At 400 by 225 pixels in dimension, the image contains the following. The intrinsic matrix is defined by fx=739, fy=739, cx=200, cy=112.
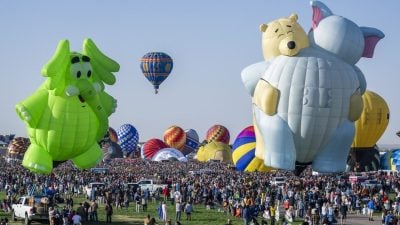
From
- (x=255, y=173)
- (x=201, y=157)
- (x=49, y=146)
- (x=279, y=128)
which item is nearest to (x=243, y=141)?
(x=255, y=173)

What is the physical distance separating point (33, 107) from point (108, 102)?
3163 millimetres

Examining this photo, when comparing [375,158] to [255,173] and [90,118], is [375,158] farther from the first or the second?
[90,118]

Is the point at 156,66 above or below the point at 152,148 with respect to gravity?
above

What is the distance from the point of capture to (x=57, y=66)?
2550cm

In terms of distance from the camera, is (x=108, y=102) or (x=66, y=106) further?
(x=108, y=102)

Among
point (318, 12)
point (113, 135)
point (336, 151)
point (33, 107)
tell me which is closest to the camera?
point (33, 107)

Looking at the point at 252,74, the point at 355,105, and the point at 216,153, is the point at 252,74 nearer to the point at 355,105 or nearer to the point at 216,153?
the point at 355,105

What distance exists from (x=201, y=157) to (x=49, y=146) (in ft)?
116

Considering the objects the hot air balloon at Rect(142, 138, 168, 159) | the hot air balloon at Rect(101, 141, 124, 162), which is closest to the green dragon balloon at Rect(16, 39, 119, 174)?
the hot air balloon at Rect(101, 141, 124, 162)

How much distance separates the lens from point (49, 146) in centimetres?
2695

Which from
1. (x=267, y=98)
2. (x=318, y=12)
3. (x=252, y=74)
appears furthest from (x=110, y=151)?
(x=267, y=98)

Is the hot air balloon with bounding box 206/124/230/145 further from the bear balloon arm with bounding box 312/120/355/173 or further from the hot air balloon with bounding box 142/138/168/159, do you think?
the bear balloon arm with bounding box 312/120/355/173

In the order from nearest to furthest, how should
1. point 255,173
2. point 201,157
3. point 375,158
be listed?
point 255,173
point 375,158
point 201,157

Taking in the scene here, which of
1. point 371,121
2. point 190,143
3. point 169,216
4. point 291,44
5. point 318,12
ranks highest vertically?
point 190,143
